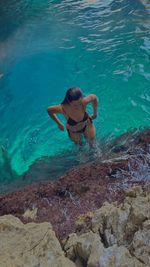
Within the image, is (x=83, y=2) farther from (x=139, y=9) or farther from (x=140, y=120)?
(x=140, y=120)

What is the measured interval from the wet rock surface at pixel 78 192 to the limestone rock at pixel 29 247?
366 millimetres

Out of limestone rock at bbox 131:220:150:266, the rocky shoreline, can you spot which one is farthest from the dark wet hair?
limestone rock at bbox 131:220:150:266

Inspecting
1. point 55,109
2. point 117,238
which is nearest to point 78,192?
point 117,238

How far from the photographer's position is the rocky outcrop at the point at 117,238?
260cm

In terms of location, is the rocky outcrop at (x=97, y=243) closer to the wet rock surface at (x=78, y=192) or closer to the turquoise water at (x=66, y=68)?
the wet rock surface at (x=78, y=192)

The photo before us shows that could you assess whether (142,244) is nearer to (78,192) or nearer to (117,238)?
(117,238)

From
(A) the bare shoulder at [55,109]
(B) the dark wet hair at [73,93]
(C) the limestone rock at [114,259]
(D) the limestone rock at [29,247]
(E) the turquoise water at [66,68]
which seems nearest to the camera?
(C) the limestone rock at [114,259]

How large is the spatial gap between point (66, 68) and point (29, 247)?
8.85 m

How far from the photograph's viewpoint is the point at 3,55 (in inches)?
518

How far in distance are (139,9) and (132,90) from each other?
546 centimetres

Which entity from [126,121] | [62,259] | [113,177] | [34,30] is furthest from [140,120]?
[34,30]

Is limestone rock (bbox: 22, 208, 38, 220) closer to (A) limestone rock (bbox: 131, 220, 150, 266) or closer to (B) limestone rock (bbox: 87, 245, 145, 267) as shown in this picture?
(B) limestone rock (bbox: 87, 245, 145, 267)

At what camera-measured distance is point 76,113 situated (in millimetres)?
6535

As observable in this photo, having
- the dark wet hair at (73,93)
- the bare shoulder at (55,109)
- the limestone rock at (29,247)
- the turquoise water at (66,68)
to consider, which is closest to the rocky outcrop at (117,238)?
the limestone rock at (29,247)
